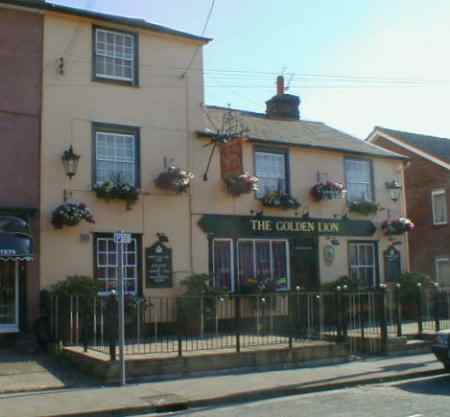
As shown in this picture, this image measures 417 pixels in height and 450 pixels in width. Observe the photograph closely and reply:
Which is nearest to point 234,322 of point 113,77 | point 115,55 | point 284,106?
point 113,77

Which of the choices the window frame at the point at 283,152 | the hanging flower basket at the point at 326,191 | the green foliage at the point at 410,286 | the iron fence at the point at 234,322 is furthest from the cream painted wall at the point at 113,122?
the green foliage at the point at 410,286

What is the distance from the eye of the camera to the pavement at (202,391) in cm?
927

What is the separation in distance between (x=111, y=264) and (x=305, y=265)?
6066mm

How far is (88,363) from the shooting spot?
39.2 feet

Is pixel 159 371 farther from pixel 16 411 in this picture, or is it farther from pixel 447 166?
pixel 447 166

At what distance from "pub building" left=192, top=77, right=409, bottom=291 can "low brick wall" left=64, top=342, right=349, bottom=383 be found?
4.55m

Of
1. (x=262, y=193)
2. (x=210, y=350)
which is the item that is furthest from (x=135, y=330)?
(x=262, y=193)

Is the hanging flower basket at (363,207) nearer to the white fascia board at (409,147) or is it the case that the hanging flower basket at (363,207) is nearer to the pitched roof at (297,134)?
the pitched roof at (297,134)

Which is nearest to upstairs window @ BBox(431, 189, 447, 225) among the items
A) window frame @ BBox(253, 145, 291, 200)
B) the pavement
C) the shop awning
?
window frame @ BBox(253, 145, 291, 200)

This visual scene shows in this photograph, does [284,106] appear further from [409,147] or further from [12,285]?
[12,285]

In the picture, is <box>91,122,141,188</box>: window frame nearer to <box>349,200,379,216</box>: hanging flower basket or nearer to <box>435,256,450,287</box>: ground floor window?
<box>349,200,379,216</box>: hanging flower basket

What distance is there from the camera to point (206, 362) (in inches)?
480

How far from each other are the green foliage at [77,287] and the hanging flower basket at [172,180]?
3180 millimetres

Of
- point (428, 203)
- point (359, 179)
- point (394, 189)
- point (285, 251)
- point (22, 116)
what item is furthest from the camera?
point (428, 203)
